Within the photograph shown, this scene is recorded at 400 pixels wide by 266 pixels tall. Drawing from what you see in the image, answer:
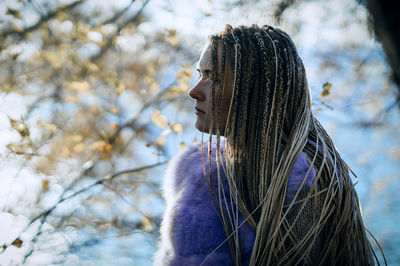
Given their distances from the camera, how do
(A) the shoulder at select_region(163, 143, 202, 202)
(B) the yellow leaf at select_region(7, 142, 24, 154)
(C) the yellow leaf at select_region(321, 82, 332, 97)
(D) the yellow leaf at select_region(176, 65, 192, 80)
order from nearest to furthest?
(A) the shoulder at select_region(163, 143, 202, 202) < (B) the yellow leaf at select_region(7, 142, 24, 154) < (C) the yellow leaf at select_region(321, 82, 332, 97) < (D) the yellow leaf at select_region(176, 65, 192, 80)

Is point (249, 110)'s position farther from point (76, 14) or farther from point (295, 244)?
point (76, 14)

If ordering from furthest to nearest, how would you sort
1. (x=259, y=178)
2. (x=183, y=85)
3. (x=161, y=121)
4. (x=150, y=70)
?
(x=150, y=70), (x=183, y=85), (x=161, y=121), (x=259, y=178)

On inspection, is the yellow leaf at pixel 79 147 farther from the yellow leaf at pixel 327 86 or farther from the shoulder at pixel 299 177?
the shoulder at pixel 299 177

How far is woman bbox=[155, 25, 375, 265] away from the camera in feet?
4.42

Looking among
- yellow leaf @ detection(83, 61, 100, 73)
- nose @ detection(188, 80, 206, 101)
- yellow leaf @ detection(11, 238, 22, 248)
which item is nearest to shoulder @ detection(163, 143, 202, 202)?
nose @ detection(188, 80, 206, 101)

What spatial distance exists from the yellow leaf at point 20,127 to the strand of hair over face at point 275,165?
2.25 metres

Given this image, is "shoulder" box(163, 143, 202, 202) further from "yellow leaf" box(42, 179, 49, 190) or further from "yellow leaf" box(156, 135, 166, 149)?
"yellow leaf" box(42, 179, 49, 190)

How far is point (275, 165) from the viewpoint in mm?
1449

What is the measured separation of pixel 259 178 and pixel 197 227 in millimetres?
349

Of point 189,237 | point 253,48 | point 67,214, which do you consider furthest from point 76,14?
point 189,237

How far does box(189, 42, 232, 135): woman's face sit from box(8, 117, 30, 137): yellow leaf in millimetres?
2160

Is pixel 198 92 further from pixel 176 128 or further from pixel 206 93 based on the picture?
pixel 176 128

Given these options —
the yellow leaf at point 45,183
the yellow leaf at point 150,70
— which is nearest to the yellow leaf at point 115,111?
the yellow leaf at point 150,70

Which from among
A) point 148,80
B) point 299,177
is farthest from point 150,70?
point 299,177
